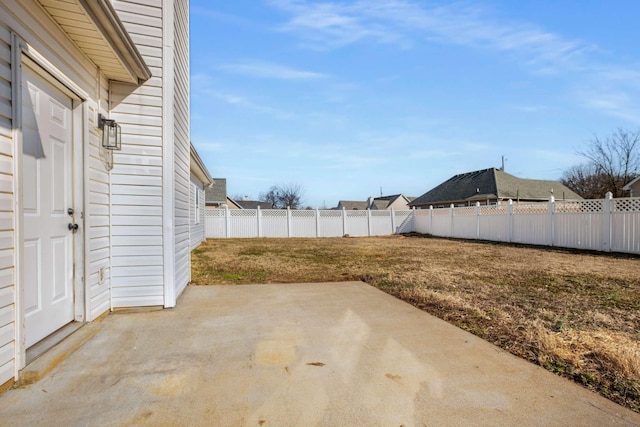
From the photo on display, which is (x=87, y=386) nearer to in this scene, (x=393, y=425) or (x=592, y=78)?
(x=393, y=425)

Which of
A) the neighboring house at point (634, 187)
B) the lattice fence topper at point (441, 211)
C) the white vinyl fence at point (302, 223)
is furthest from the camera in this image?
the lattice fence topper at point (441, 211)

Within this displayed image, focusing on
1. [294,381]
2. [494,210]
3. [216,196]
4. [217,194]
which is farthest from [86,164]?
[217,194]

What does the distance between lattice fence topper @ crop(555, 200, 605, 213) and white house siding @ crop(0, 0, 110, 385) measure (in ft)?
45.6

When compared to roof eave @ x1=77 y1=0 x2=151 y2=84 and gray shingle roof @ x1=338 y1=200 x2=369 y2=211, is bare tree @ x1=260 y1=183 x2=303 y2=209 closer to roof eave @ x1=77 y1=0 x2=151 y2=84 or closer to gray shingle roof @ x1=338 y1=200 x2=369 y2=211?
gray shingle roof @ x1=338 y1=200 x2=369 y2=211

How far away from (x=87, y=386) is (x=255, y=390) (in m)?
1.13

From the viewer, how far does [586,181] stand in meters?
36.6

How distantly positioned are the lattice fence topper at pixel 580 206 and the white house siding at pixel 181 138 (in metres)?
12.8

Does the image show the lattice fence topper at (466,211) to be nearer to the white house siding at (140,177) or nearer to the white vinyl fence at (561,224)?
the white vinyl fence at (561,224)

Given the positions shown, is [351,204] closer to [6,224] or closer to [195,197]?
[195,197]

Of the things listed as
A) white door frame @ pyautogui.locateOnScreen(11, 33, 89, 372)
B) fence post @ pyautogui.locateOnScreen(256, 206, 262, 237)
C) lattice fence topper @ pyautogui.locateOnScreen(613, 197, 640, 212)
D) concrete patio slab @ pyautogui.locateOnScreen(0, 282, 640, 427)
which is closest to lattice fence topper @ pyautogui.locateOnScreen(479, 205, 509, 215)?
lattice fence topper @ pyautogui.locateOnScreen(613, 197, 640, 212)

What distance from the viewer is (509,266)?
26.2 ft

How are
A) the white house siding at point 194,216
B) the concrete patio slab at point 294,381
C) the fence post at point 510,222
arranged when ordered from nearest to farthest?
the concrete patio slab at point 294,381 < the white house siding at point 194,216 < the fence post at point 510,222

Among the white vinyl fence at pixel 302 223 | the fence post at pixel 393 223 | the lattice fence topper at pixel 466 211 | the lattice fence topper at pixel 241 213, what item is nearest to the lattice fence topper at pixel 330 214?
the white vinyl fence at pixel 302 223

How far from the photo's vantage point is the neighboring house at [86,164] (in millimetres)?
2195
